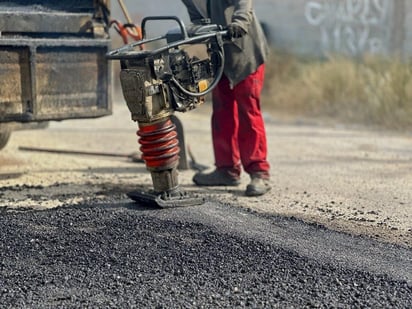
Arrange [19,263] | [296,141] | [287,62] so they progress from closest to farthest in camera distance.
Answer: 1. [19,263]
2. [296,141]
3. [287,62]

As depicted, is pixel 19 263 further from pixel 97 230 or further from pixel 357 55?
pixel 357 55

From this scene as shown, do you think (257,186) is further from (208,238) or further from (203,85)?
(208,238)

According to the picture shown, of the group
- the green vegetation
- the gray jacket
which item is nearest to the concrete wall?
the green vegetation

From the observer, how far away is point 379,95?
1038 centimetres

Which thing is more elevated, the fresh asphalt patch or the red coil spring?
the red coil spring

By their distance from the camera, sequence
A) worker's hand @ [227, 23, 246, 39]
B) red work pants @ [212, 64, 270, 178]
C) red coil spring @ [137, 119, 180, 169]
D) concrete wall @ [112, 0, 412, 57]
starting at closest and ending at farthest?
red coil spring @ [137, 119, 180, 169]
worker's hand @ [227, 23, 246, 39]
red work pants @ [212, 64, 270, 178]
concrete wall @ [112, 0, 412, 57]

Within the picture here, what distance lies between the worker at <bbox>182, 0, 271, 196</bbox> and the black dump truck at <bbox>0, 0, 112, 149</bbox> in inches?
31.4

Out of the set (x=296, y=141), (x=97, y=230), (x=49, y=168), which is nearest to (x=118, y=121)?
(x=296, y=141)

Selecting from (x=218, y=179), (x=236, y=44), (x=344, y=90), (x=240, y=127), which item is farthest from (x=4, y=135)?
(x=344, y=90)

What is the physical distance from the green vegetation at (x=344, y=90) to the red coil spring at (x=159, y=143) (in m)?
5.19

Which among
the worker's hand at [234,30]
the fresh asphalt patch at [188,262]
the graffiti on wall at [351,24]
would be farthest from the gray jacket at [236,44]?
the graffiti on wall at [351,24]

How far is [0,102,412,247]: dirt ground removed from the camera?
226 inches

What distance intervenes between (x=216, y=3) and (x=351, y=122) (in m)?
4.90

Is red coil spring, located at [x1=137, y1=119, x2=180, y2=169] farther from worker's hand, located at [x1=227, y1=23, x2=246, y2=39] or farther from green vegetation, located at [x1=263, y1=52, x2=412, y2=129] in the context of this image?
green vegetation, located at [x1=263, y1=52, x2=412, y2=129]
